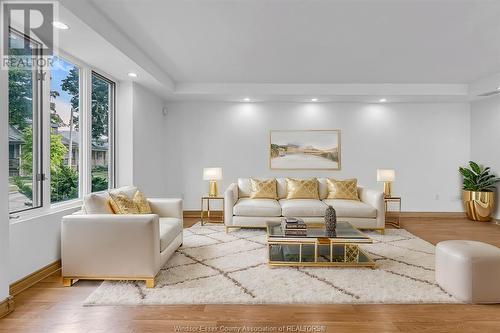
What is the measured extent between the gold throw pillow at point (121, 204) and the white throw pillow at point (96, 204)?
5 centimetres

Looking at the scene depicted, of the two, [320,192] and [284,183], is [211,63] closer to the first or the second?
[284,183]

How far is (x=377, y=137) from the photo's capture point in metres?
6.27

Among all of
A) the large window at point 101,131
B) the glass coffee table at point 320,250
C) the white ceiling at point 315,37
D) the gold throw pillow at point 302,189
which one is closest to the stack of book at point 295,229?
the glass coffee table at point 320,250

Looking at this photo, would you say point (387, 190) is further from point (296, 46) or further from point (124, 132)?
point (124, 132)

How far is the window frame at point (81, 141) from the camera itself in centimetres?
316

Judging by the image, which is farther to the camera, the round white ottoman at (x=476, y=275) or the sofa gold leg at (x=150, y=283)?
the sofa gold leg at (x=150, y=283)

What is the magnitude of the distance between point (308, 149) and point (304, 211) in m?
1.88

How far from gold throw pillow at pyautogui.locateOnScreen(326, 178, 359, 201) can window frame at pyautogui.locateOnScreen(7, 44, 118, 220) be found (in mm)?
3715

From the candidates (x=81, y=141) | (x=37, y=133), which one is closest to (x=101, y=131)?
(x=81, y=141)

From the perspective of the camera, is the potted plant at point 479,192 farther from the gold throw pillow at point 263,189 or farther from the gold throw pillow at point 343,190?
the gold throw pillow at point 263,189

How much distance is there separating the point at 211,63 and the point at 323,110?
112 inches

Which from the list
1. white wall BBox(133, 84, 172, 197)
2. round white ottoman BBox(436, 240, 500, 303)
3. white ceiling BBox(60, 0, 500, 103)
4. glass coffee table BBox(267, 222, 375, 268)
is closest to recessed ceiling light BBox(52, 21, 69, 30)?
white ceiling BBox(60, 0, 500, 103)

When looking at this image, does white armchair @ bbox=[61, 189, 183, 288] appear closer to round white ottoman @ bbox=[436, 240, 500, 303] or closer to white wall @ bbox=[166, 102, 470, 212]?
round white ottoman @ bbox=[436, 240, 500, 303]

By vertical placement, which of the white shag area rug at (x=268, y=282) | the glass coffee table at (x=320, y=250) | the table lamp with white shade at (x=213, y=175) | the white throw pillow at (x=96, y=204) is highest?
the table lamp with white shade at (x=213, y=175)
